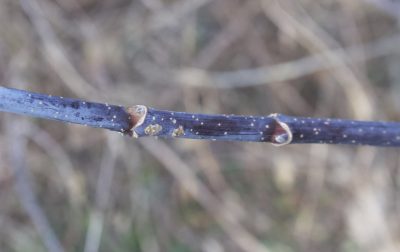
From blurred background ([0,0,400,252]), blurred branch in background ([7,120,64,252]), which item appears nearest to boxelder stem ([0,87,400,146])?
blurred background ([0,0,400,252])

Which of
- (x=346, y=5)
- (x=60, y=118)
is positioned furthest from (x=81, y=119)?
(x=346, y=5)

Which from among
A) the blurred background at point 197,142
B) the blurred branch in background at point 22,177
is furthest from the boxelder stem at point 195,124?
the blurred branch in background at point 22,177

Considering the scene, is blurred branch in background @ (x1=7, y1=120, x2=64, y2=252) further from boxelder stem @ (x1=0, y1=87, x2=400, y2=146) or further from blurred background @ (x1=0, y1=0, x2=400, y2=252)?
boxelder stem @ (x1=0, y1=87, x2=400, y2=146)

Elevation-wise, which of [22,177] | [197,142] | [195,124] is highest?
[197,142]

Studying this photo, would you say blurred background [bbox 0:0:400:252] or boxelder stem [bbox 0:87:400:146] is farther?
blurred background [bbox 0:0:400:252]

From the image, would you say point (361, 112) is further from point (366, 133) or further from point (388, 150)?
point (366, 133)

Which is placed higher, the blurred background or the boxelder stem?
the blurred background

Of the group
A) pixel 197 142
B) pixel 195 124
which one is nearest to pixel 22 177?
pixel 197 142

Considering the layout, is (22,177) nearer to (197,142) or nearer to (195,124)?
(197,142)
